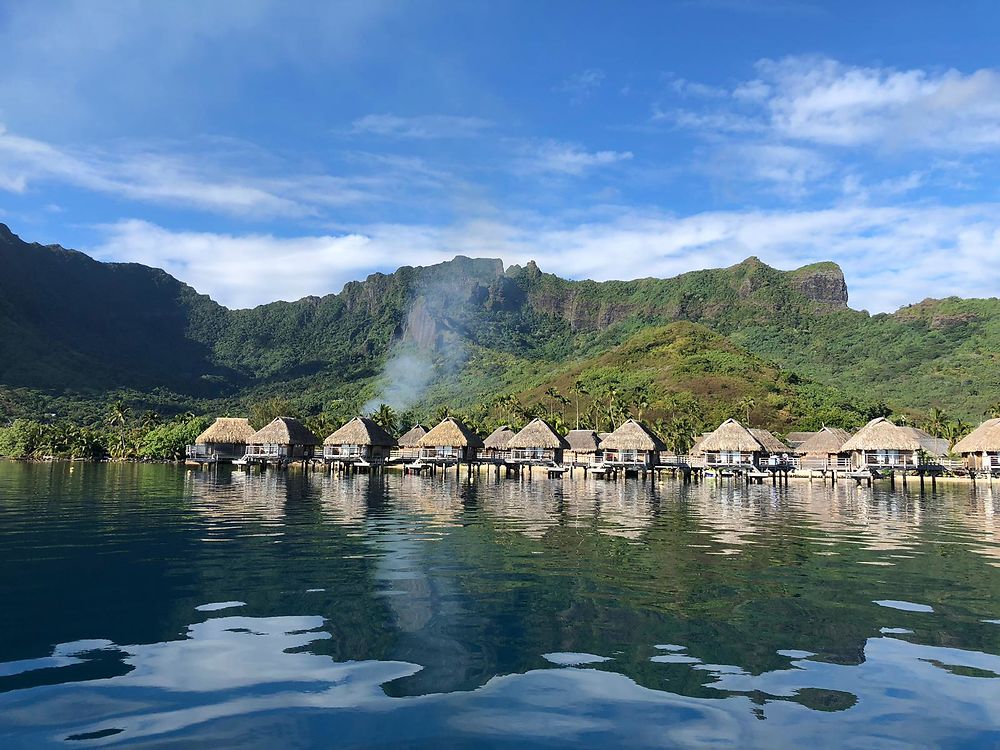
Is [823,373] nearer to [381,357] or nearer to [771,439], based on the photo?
[771,439]

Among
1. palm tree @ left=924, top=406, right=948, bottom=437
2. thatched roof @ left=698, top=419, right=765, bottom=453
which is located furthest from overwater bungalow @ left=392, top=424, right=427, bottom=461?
palm tree @ left=924, top=406, right=948, bottom=437

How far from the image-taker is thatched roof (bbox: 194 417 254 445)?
2923 inches

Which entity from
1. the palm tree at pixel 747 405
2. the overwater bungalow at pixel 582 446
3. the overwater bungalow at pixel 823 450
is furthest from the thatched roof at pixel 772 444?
the palm tree at pixel 747 405

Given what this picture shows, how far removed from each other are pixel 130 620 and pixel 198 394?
590 feet

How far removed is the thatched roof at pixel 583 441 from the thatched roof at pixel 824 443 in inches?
788

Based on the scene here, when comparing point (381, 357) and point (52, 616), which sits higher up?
point (381, 357)

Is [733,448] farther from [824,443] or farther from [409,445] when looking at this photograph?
[409,445]

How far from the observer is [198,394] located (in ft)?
580

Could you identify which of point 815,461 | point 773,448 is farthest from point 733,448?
point 815,461

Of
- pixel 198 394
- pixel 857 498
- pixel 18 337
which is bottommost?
pixel 857 498

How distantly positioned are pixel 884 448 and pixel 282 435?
2076 inches

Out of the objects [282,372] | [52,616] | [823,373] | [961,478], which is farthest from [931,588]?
[282,372]

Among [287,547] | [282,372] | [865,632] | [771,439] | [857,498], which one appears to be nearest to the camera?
[865,632]

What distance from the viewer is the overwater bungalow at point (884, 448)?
186ft
